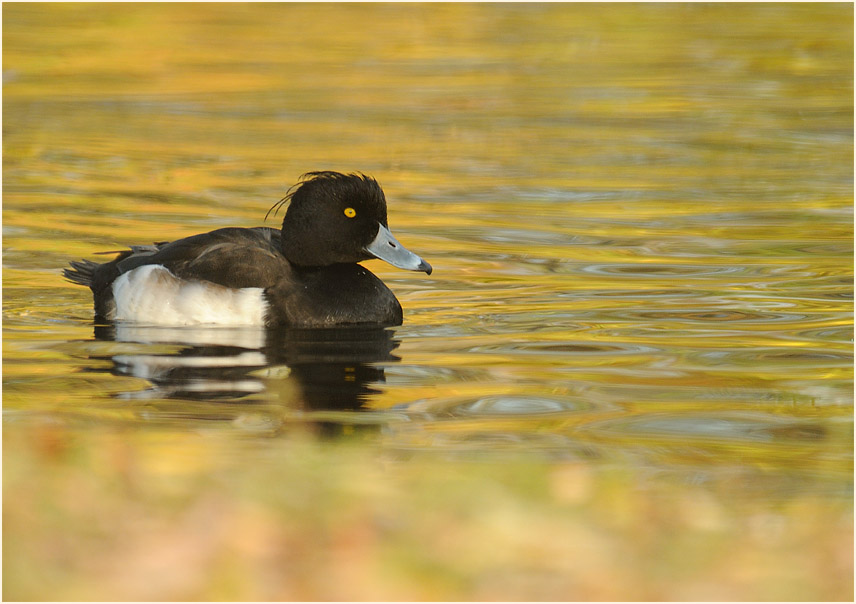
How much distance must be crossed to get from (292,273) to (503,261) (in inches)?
91.0

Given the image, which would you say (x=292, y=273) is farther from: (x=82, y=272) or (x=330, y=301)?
(x=82, y=272)

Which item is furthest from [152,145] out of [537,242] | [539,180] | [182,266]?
[182,266]

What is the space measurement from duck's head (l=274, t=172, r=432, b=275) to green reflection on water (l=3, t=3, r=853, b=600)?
618 mm

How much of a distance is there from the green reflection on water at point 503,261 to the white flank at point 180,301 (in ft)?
1.40

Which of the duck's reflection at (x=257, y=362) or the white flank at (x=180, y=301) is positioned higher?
the white flank at (x=180, y=301)

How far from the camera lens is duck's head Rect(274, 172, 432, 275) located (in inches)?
364

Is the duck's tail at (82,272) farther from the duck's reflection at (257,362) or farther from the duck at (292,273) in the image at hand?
the duck's reflection at (257,362)

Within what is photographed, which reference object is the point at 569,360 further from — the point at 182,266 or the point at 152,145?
the point at 152,145

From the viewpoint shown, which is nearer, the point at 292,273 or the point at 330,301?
the point at 330,301

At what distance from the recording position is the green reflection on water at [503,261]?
17.0ft

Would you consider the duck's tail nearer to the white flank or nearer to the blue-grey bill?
the white flank

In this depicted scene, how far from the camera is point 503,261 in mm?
11086

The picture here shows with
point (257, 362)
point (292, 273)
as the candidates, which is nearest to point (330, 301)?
point (292, 273)

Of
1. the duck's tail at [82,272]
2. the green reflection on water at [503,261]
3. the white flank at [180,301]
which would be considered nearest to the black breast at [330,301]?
the white flank at [180,301]
